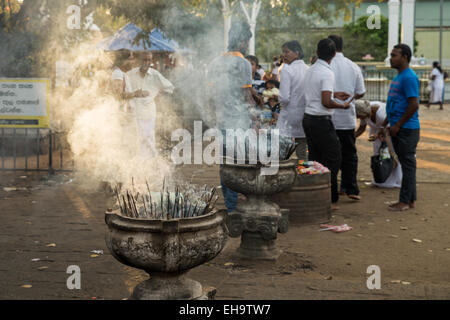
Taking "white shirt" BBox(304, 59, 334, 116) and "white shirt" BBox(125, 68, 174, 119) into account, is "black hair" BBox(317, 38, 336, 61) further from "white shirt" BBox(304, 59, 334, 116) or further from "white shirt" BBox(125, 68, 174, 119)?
"white shirt" BBox(125, 68, 174, 119)

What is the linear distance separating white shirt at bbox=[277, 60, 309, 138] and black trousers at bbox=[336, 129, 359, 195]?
26.3 inches

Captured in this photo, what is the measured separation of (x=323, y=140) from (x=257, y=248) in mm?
2289

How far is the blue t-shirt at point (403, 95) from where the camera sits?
7305mm

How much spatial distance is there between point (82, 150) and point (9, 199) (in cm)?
214

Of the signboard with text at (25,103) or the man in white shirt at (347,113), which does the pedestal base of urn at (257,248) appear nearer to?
the man in white shirt at (347,113)

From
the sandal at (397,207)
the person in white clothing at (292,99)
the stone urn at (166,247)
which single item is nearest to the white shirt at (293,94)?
the person in white clothing at (292,99)

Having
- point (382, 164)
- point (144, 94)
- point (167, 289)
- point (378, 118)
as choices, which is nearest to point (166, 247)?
point (167, 289)

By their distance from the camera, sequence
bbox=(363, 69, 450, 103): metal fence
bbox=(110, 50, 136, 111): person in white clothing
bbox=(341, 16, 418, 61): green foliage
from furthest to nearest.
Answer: bbox=(341, 16, 418, 61): green foliage
bbox=(363, 69, 450, 103): metal fence
bbox=(110, 50, 136, 111): person in white clothing

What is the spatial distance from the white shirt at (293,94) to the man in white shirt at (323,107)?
1.24 ft

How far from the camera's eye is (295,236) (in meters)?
6.48

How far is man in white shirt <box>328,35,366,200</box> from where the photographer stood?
7.98 m

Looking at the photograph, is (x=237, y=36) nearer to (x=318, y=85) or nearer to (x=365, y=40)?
(x=318, y=85)

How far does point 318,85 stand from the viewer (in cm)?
732

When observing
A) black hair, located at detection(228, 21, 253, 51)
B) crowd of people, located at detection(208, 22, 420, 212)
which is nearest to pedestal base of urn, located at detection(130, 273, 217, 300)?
crowd of people, located at detection(208, 22, 420, 212)
